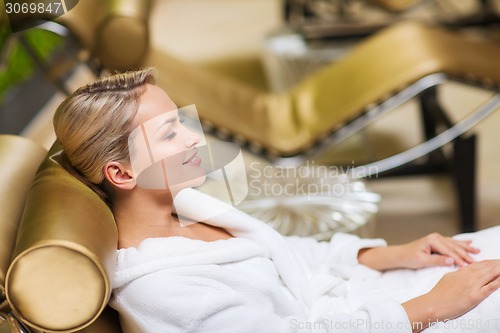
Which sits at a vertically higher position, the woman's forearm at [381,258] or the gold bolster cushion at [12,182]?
the gold bolster cushion at [12,182]

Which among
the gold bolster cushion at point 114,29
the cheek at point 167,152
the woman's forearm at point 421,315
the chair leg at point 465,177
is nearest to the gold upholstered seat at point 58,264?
the cheek at point 167,152

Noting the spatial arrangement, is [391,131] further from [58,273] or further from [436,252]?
[58,273]

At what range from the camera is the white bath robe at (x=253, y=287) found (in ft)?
3.90

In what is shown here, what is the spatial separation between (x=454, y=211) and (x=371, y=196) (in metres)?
0.85

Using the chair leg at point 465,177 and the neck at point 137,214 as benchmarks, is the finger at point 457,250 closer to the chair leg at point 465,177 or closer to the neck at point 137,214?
the neck at point 137,214

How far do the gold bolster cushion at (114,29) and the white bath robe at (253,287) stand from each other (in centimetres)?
114

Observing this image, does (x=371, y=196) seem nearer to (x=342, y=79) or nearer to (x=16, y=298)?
(x=342, y=79)

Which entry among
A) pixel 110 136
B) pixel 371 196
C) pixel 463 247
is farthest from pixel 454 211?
pixel 110 136

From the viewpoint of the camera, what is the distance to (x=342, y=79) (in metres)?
2.97

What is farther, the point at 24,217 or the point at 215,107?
the point at 215,107

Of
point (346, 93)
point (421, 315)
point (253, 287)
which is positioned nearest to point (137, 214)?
point (253, 287)

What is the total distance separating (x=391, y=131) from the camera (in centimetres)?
380

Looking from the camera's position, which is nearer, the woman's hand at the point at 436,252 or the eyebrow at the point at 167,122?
the eyebrow at the point at 167,122

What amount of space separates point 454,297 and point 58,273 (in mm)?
638
